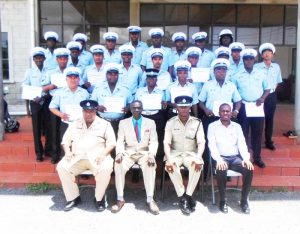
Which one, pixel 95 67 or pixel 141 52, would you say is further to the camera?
pixel 141 52

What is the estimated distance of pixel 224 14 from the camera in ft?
40.5

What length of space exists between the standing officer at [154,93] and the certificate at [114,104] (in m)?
0.27

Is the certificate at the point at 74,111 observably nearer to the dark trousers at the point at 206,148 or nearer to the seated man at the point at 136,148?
the seated man at the point at 136,148

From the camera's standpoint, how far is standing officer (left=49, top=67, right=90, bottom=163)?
6047 mm

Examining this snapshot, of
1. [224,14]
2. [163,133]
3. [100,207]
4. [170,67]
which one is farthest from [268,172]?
[224,14]

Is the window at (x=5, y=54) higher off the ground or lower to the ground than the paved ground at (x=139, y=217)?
higher

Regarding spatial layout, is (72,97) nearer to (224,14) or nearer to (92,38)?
(92,38)

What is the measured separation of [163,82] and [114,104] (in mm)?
861

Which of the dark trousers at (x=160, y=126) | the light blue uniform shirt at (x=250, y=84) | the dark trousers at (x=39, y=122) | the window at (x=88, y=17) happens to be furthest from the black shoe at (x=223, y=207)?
the window at (x=88, y=17)

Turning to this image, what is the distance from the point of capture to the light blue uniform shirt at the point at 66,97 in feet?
20.2

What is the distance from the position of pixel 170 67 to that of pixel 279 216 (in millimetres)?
2958

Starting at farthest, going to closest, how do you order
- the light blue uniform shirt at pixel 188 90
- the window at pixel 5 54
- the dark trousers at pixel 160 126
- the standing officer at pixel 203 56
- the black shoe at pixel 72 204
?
the window at pixel 5 54, the standing officer at pixel 203 56, the dark trousers at pixel 160 126, the light blue uniform shirt at pixel 188 90, the black shoe at pixel 72 204

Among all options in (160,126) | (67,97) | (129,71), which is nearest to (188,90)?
(160,126)

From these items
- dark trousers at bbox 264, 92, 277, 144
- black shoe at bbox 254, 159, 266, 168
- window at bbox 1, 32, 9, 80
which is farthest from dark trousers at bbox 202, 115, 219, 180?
window at bbox 1, 32, 9, 80
